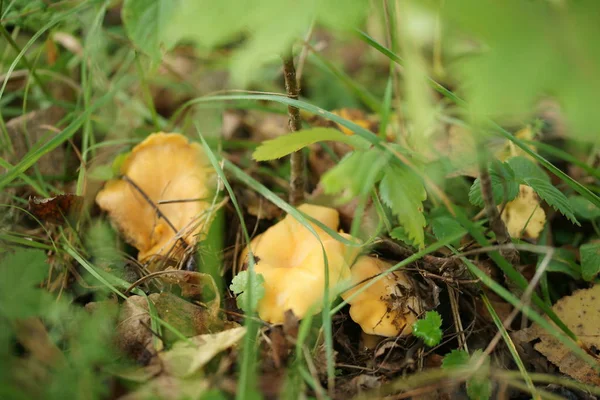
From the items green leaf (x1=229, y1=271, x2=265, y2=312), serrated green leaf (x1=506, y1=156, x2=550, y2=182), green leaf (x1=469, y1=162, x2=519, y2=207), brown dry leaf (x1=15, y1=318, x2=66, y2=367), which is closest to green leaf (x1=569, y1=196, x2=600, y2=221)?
serrated green leaf (x1=506, y1=156, x2=550, y2=182)

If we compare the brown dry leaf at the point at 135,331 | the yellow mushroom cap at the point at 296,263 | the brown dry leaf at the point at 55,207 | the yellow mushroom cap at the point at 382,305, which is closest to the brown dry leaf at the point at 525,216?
the yellow mushroom cap at the point at 382,305

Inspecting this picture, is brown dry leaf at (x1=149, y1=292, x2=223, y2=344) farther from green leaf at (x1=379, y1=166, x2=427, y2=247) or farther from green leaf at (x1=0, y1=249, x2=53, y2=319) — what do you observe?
green leaf at (x1=379, y1=166, x2=427, y2=247)

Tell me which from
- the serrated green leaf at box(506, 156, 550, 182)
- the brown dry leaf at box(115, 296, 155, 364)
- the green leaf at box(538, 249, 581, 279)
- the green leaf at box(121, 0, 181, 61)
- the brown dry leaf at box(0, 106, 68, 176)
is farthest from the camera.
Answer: the brown dry leaf at box(0, 106, 68, 176)

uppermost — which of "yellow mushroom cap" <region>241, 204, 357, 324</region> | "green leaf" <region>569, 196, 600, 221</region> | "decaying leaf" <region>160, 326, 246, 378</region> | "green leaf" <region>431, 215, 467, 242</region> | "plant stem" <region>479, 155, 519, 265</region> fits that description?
"plant stem" <region>479, 155, 519, 265</region>

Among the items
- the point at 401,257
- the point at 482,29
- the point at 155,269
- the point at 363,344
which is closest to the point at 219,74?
the point at 155,269

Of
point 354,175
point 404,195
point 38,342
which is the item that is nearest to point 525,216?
point 404,195

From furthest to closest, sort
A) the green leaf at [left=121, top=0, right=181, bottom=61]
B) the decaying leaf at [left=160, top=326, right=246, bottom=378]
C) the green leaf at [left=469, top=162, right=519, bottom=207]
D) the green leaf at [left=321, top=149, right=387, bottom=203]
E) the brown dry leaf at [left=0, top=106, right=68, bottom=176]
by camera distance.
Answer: the brown dry leaf at [left=0, top=106, right=68, bottom=176], the green leaf at [left=469, top=162, right=519, bottom=207], the decaying leaf at [left=160, top=326, right=246, bottom=378], the green leaf at [left=121, top=0, right=181, bottom=61], the green leaf at [left=321, top=149, right=387, bottom=203]

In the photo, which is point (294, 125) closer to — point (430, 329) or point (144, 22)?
point (144, 22)
